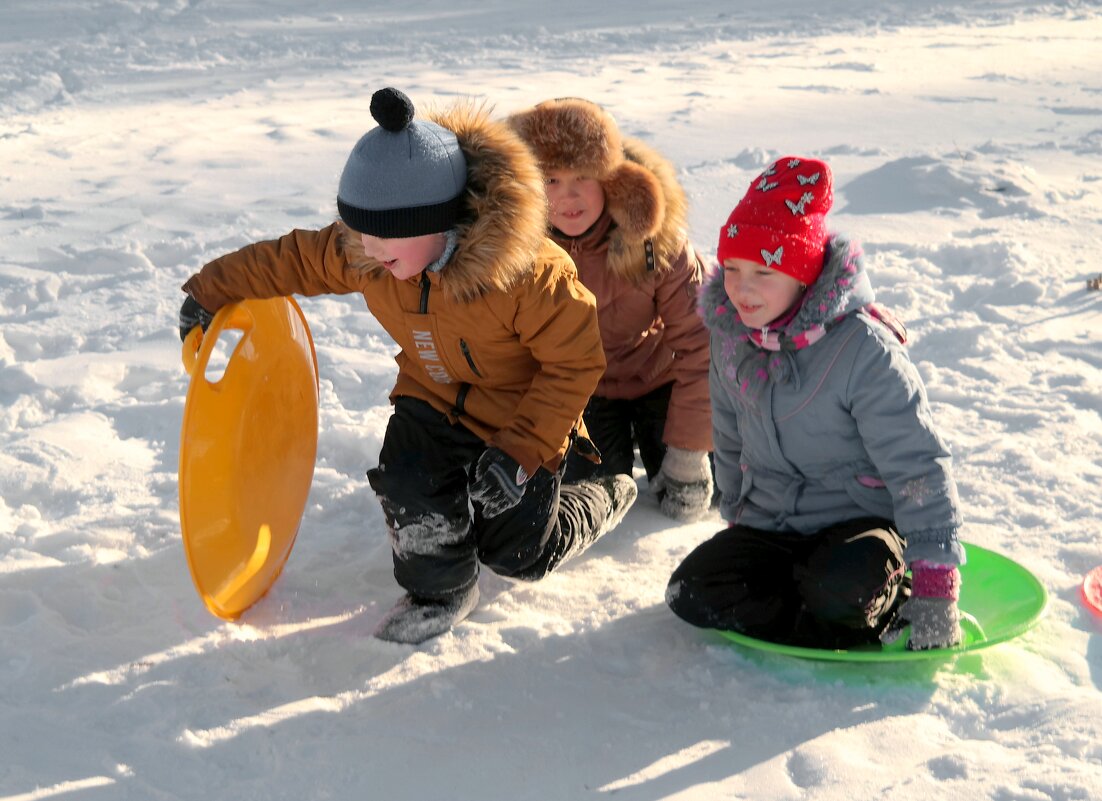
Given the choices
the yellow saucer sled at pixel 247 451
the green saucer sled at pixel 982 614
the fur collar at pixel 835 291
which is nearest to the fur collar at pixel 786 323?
the fur collar at pixel 835 291

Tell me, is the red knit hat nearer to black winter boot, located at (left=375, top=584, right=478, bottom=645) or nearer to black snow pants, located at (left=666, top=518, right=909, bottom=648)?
black snow pants, located at (left=666, top=518, right=909, bottom=648)

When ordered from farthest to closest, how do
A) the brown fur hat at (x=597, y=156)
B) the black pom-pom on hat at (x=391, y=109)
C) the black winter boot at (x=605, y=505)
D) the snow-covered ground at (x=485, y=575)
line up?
the brown fur hat at (x=597, y=156) < the black winter boot at (x=605, y=505) < the black pom-pom on hat at (x=391, y=109) < the snow-covered ground at (x=485, y=575)

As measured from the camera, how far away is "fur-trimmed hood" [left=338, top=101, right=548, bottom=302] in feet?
6.85

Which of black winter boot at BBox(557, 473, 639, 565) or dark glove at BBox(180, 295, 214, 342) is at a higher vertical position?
dark glove at BBox(180, 295, 214, 342)

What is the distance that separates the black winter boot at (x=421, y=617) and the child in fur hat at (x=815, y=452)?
404 millimetres

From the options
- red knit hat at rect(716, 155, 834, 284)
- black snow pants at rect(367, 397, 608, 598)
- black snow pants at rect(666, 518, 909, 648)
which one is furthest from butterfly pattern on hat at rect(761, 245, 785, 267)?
black snow pants at rect(367, 397, 608, 598)

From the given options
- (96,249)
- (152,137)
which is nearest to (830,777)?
(96,249)

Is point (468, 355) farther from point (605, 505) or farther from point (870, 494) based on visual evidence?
point (870, 494)

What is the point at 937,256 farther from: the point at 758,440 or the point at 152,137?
the point at 152,137

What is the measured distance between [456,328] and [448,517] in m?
0.37

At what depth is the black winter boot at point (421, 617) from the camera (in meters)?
2.17

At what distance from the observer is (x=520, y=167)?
213 centimetres

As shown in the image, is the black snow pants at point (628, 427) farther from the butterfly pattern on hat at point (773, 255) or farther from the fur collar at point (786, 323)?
the butterfly pattern on hat at point (773, 255)

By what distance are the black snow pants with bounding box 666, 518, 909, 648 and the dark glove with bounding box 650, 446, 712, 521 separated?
48 centimetres
